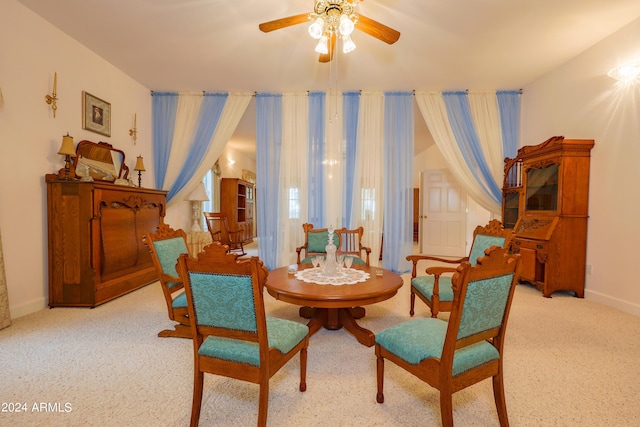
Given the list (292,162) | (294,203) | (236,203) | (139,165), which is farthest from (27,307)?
(236,203)

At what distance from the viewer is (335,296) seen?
1.95 meters

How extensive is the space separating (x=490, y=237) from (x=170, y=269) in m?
2.78

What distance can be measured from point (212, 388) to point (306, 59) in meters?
3.74

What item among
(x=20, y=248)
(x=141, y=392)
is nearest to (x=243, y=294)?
(x=141, y=392)

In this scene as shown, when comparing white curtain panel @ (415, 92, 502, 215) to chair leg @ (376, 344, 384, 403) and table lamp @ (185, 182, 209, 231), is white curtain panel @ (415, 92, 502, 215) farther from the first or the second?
table lamp @ (185, 182, 209, 231)

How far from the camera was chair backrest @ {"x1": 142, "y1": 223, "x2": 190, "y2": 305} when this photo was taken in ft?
7.16

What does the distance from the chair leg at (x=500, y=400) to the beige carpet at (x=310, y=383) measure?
0.36 feet

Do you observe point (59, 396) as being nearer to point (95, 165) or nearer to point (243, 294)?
point (243, 294)

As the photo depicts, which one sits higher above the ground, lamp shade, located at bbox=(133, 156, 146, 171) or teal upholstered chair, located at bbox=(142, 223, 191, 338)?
lamp shade, located at bbox=(133, 156, 146, 171)

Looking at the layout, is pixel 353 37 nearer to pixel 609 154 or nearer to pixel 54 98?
pixel 609 154

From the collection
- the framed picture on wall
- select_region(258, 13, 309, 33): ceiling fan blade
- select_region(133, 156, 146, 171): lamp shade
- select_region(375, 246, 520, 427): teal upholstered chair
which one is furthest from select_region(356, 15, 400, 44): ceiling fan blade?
select_region(133, 156, 146, 171): lamp shade

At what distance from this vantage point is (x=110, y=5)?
9.14 ft

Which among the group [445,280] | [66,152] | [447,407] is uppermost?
[66,152]

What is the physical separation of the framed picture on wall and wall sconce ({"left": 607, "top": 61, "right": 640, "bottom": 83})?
6.06 m
